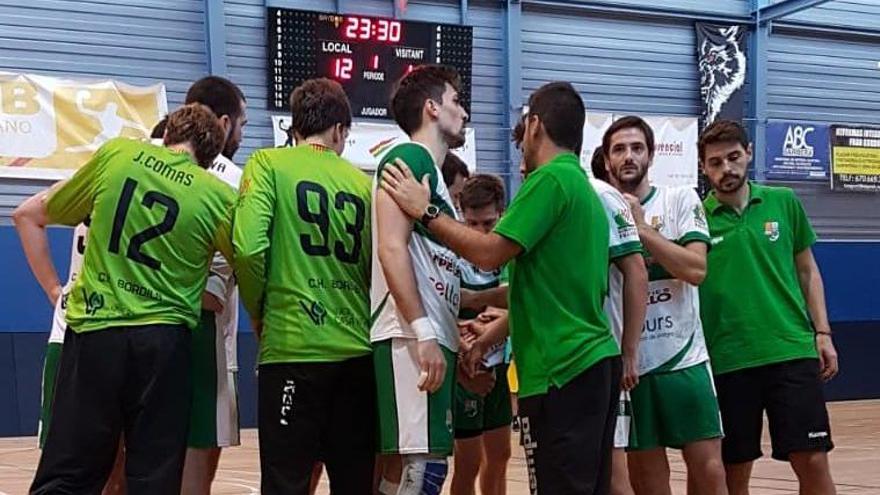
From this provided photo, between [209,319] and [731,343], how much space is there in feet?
7.15

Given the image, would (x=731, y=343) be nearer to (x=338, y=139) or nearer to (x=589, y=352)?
(x=589, y=352)

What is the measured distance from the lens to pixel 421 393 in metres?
3.81

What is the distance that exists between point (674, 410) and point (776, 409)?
1.95 feet

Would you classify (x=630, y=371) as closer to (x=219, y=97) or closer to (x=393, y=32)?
(x=219, y=97)

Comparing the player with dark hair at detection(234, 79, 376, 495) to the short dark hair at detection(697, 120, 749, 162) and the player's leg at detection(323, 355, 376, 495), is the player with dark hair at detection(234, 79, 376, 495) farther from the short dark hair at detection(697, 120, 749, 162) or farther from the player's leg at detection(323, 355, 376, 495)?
the short dark hair at detection(697, 120, 749, 162)

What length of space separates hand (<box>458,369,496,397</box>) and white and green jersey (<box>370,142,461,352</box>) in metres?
0.80

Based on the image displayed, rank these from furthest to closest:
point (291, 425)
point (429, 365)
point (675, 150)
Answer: point (675, 150), point (291, 425), point (429, 365)

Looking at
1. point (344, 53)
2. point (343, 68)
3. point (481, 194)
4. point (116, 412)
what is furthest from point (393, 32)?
point (116, 412)

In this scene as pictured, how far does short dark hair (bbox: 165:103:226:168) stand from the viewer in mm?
4215

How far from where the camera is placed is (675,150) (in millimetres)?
16297

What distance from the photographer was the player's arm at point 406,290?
12.3 ft

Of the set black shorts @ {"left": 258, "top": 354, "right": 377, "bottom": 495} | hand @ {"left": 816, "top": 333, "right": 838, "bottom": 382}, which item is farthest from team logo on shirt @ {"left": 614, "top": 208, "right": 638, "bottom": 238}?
hand @ {"left": 816, "top": 333, "right": 838, "bottom": 382}

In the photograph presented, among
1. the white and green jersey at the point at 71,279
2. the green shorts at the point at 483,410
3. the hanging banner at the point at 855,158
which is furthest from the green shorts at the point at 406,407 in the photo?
the hanging banner at the point at 855,158

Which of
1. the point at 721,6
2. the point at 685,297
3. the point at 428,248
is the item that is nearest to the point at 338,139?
the point at 428,248
